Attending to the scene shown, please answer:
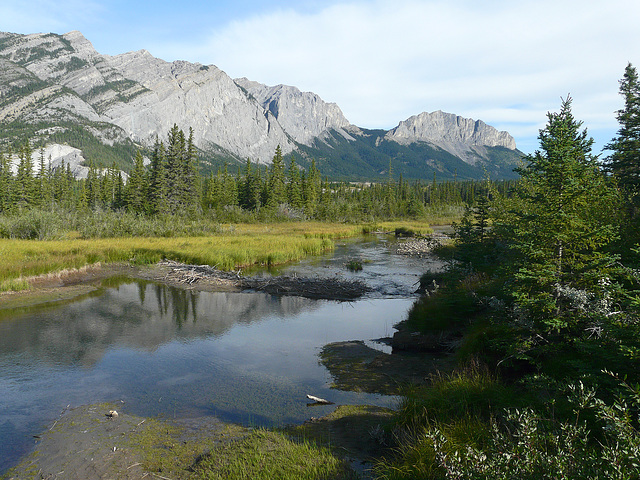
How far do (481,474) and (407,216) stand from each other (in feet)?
350

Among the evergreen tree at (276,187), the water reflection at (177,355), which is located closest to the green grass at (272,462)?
the water reflection at (177,355)

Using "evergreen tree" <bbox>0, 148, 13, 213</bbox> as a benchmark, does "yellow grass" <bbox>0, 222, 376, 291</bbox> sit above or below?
below

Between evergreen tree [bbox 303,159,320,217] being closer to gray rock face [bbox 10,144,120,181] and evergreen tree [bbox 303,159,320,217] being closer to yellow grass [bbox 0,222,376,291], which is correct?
yellow grass [bbox 0,222,376,291]

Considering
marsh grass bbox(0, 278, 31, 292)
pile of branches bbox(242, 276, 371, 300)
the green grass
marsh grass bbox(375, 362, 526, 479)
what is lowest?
pile of branches bbox(242, 276, 371, 300)

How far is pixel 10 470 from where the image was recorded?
257 inches

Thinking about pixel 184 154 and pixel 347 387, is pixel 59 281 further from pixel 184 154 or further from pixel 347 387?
pixel 184 154

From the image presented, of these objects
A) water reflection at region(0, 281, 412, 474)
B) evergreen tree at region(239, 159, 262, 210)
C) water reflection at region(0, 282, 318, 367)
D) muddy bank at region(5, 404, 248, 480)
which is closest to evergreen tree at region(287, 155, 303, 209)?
evergreen tree at region(239, 159, 262, 210)

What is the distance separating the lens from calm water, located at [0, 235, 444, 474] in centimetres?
901

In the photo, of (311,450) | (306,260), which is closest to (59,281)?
(306,260)

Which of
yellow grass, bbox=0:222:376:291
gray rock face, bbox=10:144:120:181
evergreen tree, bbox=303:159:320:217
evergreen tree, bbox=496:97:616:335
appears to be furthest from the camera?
gray rock face, bbox=10:144:120:181

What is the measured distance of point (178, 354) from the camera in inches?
504

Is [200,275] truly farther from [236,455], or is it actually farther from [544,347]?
[544,347]

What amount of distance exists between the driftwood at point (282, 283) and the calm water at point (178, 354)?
1.05 metres

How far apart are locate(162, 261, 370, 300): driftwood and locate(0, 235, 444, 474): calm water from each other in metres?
1.05
